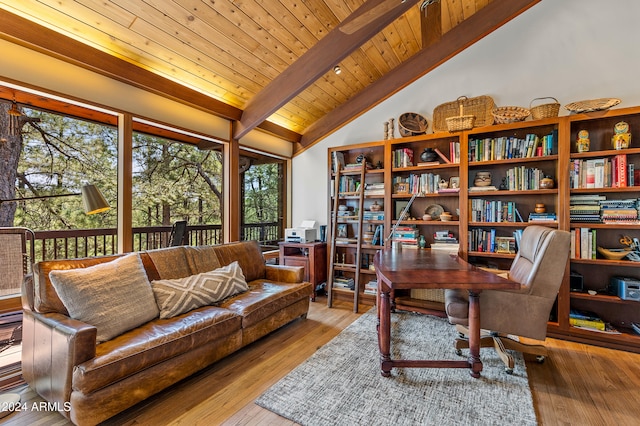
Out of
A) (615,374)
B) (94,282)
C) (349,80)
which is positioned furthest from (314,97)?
(615,374)

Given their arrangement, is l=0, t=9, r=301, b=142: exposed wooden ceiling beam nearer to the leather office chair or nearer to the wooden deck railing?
the wooden deck railing

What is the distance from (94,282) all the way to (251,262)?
161 cm

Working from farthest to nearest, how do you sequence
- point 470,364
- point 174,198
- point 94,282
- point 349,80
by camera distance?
point 174,198 < point 349,80 < point 470,364 < point 94,282

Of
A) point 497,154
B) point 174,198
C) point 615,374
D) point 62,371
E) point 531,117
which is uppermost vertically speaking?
point 531,117

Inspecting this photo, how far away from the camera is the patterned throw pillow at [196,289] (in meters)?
2.21

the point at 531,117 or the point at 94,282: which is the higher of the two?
the point at 531,117

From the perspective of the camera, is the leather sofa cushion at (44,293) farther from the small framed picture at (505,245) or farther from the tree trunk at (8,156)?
the small framed picture at (505,245)

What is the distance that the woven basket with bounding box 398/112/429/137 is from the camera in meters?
3.55

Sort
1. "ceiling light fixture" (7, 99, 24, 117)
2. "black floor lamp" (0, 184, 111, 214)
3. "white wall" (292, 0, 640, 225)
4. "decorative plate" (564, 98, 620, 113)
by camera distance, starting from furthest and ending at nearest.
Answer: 1. "white wall" (292, 0, 640, 225)
2. "decorative plate" (564, 98, 620, 113)
3. "ceiling light fixture" (7, 99, 24, 117)
4. "black floor lamp" (0, 184, 111, 214)

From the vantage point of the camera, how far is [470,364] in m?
2.04

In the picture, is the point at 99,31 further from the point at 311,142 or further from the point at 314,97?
the point at 311,142

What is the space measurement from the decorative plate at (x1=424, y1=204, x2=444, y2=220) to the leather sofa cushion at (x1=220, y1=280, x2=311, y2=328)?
174cm

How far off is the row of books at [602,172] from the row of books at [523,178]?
0.26 meters

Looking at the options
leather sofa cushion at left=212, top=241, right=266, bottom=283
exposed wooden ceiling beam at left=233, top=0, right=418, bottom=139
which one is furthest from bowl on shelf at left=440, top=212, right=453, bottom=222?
leather sofa cushion at left=212, top=241, right=266, bottom=283
